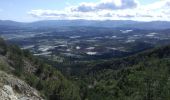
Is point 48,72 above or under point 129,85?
above

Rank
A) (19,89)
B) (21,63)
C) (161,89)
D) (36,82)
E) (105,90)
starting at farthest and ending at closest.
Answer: (105,90) < (161,89) < (21,63) < (36,82) < (19,89)

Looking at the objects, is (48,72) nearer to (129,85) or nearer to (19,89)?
(129,85)

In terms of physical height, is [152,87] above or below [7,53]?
below

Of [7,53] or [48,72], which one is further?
[48,72]

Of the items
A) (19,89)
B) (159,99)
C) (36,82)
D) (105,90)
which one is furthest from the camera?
(105,90)

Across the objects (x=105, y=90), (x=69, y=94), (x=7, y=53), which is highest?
(x=7, y=53)

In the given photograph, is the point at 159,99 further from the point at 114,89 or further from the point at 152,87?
the point at 114,89

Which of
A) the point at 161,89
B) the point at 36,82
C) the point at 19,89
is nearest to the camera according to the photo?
the point at 19,89

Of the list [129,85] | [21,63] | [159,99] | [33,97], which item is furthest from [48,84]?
[129,85]

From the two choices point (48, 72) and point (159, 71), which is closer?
point (48, 72)

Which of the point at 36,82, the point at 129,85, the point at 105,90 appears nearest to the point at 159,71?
the point at 129,85
